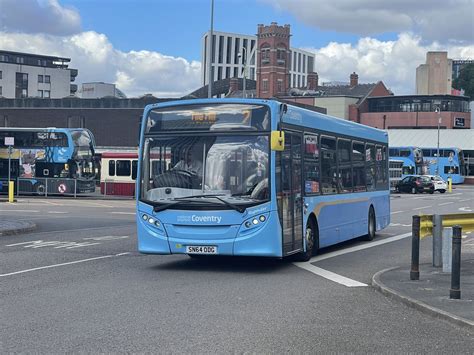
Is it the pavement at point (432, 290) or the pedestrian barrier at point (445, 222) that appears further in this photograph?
the pedestrian barrier at point (445, 222)

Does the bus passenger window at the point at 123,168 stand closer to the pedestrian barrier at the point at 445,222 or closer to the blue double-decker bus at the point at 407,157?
the pedestrian barrier at the point at 445,222

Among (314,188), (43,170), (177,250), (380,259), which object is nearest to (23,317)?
(177,250)

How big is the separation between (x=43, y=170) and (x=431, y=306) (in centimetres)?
3971

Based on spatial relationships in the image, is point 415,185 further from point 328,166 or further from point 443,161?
point 328,166

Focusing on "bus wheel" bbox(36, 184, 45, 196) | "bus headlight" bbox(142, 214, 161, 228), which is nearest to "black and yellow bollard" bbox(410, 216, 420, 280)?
"bus headlight" bbox(142, 214, 161, 228)

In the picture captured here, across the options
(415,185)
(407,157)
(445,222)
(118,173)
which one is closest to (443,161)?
(407,157)

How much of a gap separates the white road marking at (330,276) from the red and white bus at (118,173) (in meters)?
33.4

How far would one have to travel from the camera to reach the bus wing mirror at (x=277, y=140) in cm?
1211

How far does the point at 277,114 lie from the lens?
12547 millimetres

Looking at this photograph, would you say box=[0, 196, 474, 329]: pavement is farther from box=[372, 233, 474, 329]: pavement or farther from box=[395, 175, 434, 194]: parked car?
box=[395, 175, 434, 194]: parked car

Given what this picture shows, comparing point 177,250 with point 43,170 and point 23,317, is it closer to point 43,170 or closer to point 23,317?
point 23,317

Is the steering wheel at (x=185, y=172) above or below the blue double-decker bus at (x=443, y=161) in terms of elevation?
below

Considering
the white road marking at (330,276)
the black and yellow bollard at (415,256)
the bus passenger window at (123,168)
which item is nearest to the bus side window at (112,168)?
the bus passenger window at (123,168)

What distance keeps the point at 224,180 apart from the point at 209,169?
13.1 inches
